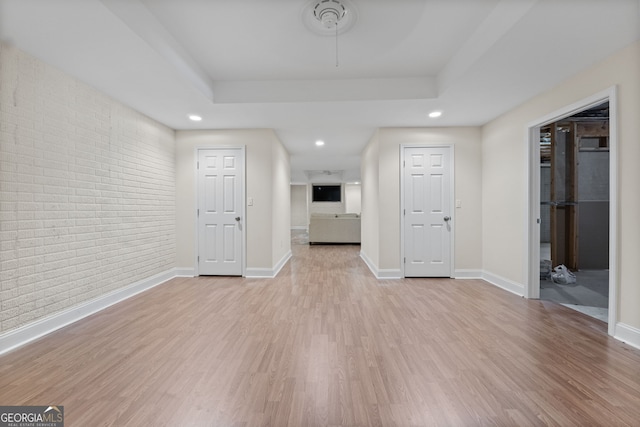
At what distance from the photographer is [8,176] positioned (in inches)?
82.2

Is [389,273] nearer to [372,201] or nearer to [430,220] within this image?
[430,220]

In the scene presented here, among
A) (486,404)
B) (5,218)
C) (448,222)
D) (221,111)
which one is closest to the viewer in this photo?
(486,404)

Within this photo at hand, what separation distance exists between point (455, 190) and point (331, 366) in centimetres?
346

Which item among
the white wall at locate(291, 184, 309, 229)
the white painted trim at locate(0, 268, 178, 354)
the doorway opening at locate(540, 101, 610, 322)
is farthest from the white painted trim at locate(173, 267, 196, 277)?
the white wall at locate(291, 184, 309, 229)

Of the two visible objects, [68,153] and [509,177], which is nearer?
[68,153]

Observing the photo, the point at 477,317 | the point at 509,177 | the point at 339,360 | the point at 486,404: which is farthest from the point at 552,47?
the point at 339,360

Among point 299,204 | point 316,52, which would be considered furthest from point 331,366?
point 299,204

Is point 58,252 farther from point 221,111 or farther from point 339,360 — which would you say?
point 339,360

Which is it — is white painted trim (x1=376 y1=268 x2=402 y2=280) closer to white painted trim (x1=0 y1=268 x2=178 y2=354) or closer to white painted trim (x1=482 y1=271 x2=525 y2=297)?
white painted trim (x1=482 y1=271 x2=525 y2=297)

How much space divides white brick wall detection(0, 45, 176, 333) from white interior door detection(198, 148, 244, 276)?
78 centimetres

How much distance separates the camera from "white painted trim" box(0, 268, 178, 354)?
2067 millimetres

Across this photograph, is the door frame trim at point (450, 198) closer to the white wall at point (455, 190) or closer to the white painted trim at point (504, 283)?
the white wall at point (455, 190)

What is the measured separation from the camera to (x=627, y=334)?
82.1 inches

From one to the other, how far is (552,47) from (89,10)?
11.3ft
